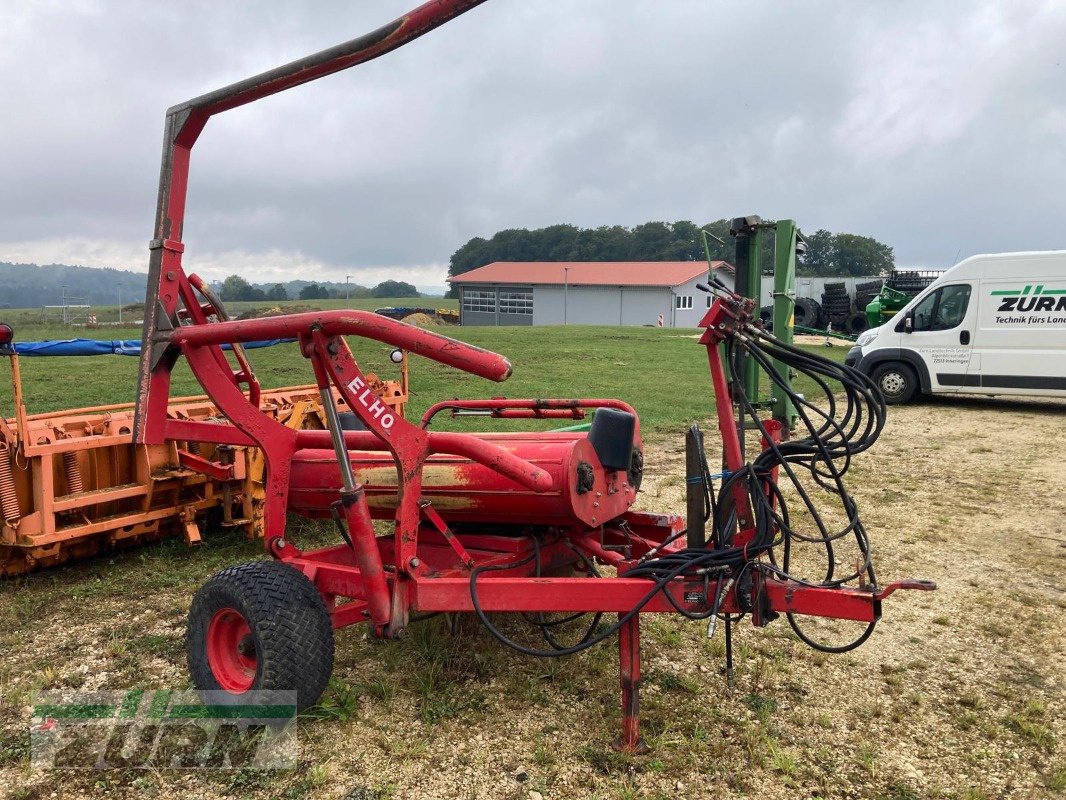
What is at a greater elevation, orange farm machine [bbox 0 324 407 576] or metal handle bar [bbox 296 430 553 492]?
metal handle bar [bbox 296 430 553 492]

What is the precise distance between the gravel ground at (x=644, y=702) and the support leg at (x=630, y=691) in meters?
0.07

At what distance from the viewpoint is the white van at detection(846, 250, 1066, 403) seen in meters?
12.2

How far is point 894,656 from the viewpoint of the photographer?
430 centimetres

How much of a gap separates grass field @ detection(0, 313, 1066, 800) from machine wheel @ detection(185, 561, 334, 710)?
12.5 inches

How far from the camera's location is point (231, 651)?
12.0 feet

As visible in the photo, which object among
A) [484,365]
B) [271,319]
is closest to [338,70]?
[271,319]

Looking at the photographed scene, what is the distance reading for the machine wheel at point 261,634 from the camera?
3.28 meters

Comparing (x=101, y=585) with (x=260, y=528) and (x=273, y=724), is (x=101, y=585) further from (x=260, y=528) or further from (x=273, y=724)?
(x=273, y=724)

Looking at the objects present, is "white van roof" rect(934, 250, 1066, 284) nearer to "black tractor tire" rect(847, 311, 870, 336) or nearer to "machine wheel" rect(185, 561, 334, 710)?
"machine wheel" rect(185, 561, 334, 710)

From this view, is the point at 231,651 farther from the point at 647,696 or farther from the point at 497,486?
the point at 647,696

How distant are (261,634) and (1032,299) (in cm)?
1266

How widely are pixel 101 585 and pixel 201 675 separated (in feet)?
6.51

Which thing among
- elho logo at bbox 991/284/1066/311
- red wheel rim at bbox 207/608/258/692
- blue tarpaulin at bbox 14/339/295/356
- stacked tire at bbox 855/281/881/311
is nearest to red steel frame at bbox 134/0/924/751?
red wheel rim at bbox 207/608/258/692

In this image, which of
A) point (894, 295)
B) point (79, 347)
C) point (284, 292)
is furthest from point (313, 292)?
point (79, 347)
